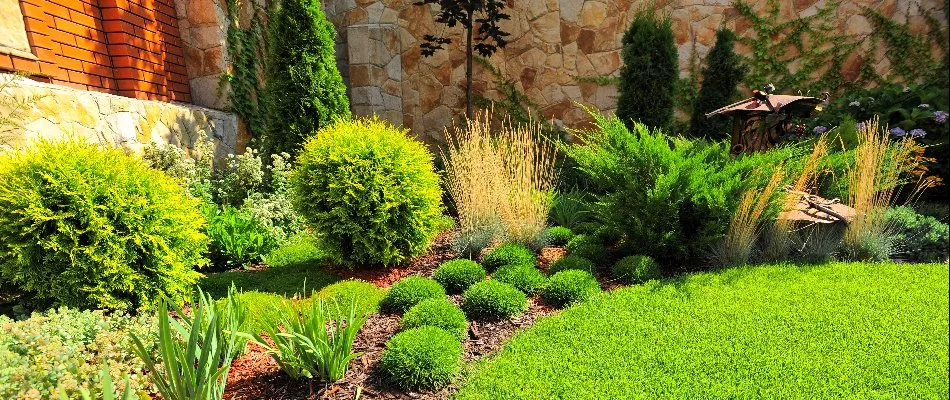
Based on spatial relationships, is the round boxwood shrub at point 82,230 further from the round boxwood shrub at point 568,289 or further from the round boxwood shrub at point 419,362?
the round boxwood shrub at point 568,289

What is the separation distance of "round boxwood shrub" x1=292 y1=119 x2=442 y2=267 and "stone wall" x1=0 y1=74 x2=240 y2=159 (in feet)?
4.89

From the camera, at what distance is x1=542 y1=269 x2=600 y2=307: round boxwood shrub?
3.60 metres

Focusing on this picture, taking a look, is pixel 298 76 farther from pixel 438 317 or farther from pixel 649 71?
pixel 649 71

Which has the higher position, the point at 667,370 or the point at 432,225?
the point at 432,225

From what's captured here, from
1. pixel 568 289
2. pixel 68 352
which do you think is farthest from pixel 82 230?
pixel 568 289

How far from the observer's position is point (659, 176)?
397 cm

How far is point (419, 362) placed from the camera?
261 centimetres

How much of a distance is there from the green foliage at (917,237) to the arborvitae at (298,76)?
5.63 m

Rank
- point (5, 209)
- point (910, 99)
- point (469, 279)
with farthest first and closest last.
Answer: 1. point (910, 99)
2. point (469, 279)
3. point (5, 209)

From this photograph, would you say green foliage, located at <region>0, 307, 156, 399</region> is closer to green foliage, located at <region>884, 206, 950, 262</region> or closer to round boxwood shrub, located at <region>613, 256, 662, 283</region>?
round boxwood shrub, located at <region>613, 256, 662, 283</region>

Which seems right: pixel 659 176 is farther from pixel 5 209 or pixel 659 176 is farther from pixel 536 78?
pixel 536 78

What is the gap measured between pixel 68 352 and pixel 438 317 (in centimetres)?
186

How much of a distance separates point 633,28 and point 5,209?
6.50 m

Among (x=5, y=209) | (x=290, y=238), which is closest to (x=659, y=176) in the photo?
(x=290, y=238)
